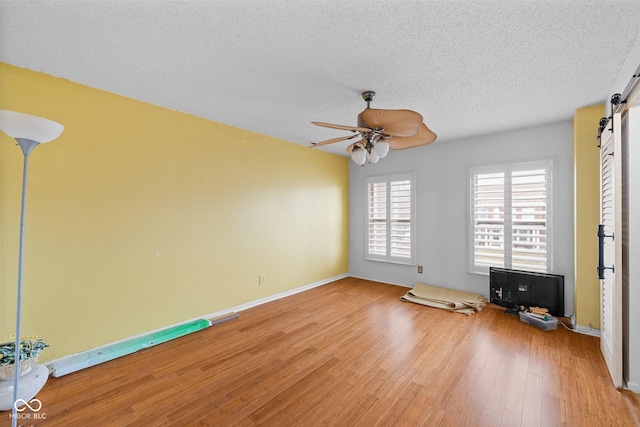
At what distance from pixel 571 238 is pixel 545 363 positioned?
6.06 feet

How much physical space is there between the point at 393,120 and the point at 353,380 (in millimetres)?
2051

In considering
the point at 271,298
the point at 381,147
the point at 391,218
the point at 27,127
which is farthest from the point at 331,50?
the point at 391,218

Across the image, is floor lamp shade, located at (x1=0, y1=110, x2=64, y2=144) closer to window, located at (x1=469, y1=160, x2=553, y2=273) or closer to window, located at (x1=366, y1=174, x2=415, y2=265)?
window, located at (x1=366, y1=174, x2=415, y2=265)

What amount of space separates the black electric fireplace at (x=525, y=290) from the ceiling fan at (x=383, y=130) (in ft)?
7.51

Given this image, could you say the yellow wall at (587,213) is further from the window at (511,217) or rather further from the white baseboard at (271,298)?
the white baseboard at (271,298)

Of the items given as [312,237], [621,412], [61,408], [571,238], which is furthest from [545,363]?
[61,408]

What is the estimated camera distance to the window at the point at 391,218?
477cm

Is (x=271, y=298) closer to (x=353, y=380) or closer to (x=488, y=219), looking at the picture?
(x=353, y=380)

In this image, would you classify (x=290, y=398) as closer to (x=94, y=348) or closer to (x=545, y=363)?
(x=94, y=348)

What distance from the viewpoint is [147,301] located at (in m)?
2.88

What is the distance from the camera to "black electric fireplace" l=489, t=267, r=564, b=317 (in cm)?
334

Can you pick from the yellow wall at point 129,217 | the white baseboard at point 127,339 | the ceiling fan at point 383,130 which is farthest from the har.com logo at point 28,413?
the ceiling fan at point 383,130

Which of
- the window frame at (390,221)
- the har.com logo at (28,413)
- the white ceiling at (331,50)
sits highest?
the white ceiling at (331,50)

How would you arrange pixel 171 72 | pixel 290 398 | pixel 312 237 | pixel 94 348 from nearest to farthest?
pixel 290 398 → pixel 171 72 → pixel 94 348 → pixel 312 237
